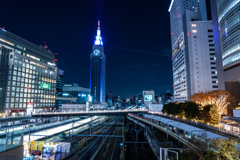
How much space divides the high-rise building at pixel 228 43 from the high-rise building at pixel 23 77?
89.3m

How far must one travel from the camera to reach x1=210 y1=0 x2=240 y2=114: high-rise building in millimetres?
50469

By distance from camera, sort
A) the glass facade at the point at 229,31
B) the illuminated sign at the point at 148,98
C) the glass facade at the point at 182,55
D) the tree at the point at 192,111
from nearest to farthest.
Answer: the tree at the point at 192,111, the glass facade at the point at 229,31, the glass facade at the point at 182,55, the illuminated sign at the point at 148,98

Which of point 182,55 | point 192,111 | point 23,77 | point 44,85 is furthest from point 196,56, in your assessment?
point 23,77

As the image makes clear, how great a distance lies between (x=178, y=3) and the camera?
126562 millimetres

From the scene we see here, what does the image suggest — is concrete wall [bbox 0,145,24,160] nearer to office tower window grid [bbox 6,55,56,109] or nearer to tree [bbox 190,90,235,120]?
tree [bbox 190,90,235,120]

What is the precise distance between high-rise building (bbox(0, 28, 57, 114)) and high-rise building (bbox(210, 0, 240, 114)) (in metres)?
89.3

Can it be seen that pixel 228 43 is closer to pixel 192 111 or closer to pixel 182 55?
pixel 192 111

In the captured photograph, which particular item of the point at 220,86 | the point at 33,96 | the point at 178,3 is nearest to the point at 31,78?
the point at 33,96

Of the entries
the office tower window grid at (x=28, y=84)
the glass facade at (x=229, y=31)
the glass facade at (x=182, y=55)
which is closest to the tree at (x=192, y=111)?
the glass facade at (x=229, y=31)

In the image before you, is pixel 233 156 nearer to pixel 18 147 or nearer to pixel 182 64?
pixel 18 147

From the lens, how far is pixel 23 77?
276 feet

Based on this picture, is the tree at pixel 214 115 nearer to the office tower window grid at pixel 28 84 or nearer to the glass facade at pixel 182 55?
the glass facade at pixel 182 55

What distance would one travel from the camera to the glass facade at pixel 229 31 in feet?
164

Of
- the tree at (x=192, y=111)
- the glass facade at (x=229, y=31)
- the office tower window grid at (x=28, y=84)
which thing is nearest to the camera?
the tree at (x=192, y=111)
